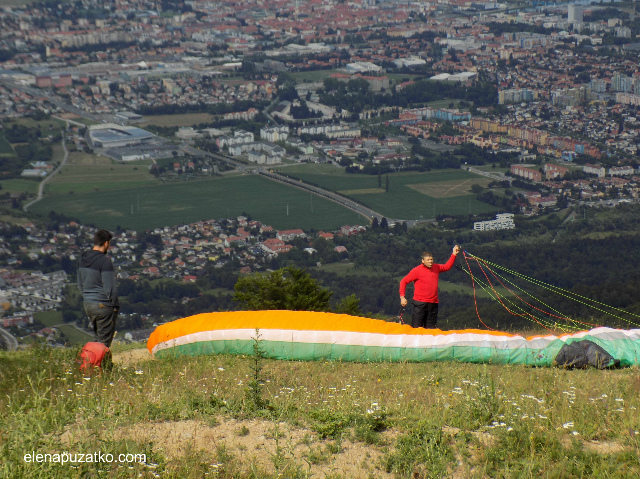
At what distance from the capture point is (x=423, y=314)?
21.9ft

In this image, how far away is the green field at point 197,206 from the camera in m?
41.6

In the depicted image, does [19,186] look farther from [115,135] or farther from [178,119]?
[178,119]

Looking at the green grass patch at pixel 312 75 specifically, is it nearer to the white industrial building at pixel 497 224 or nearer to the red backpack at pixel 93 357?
the white industrial building at pixel 497 224

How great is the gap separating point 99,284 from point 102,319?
22 cm

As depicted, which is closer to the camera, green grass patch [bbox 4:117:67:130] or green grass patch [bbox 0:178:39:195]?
green grass patch [bbox 0:178:39:195]

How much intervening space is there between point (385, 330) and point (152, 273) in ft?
95.2

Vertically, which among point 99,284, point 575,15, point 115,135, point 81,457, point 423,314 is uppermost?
point 99,284

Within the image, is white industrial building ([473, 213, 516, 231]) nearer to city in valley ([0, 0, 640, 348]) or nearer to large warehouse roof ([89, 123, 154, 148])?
city in valley ([0, 0, 640, 348])

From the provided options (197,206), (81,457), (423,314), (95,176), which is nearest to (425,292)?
(423,314)

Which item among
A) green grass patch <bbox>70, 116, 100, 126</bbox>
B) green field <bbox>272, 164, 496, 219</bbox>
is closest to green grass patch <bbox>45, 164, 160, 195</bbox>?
green field <bbox>272, 164, 496, 219</bbox>

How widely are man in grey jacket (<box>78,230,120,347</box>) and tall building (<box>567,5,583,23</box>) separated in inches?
4004

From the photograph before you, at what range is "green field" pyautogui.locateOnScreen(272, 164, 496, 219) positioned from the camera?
43.5 metres

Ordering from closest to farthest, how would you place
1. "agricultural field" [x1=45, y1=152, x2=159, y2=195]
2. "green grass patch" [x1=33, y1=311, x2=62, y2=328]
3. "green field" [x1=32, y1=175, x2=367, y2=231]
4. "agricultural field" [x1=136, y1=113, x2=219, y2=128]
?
"green grass patch" [x1=33, y1=311, x2=62, y2=328] < "green field" [x1=32, y1=175, x2=367, y2=231] < "agricultural field" [x1=45, y1=152, x2=159, y2=195] < "agricultural field" [x1=136, y1=113, x2=219, y2=128]

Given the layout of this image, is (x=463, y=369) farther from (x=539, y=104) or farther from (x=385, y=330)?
(x=539, y=104)
